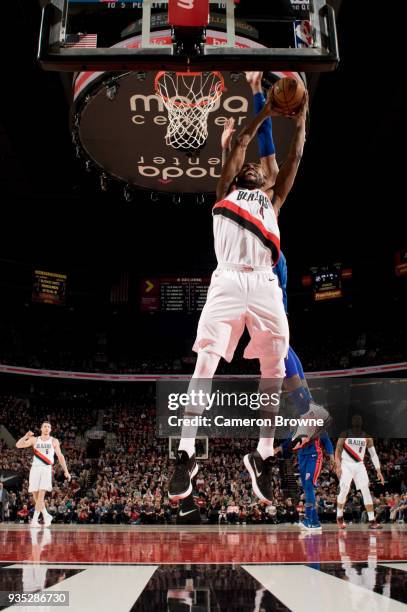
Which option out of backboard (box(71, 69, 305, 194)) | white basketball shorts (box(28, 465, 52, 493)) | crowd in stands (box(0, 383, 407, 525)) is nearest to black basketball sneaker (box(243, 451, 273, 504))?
backboard (box(71, 69, 305, 194))

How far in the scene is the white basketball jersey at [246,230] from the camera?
3258 mm

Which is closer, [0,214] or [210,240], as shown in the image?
[0,214]

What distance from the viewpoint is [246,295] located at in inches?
123

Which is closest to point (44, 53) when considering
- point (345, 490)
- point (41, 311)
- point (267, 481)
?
point (267, 481)

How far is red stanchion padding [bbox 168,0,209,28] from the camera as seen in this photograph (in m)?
3.84

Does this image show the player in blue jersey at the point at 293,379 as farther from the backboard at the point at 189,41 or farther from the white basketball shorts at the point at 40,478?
the white basketball shorts at the point at 40,478

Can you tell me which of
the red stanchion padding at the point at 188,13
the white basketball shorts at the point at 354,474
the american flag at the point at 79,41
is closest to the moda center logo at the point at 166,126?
the red stanchion padding at the point at 188,13

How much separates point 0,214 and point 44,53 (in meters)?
18.8

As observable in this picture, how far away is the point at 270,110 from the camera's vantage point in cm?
339

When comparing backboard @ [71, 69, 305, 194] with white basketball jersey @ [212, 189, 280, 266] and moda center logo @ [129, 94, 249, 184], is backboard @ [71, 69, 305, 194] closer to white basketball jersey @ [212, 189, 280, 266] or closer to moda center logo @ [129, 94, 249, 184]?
moda center logo @ [129, 94, 249, 184]

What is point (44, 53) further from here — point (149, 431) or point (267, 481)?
point (149, 431)

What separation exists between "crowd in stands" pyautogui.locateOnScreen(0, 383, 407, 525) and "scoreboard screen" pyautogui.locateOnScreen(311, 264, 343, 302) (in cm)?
628

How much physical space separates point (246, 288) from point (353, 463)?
9.10 meters

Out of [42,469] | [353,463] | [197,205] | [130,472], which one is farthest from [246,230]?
[130,472]
